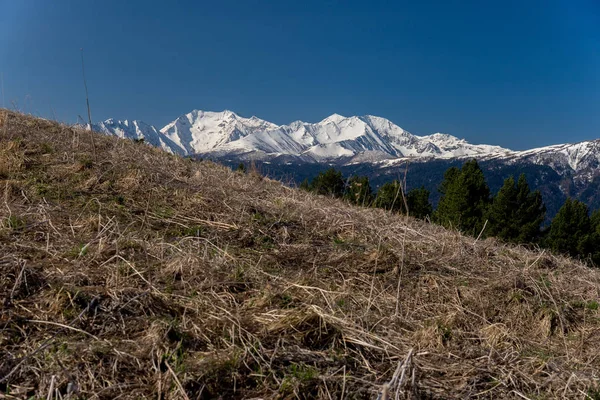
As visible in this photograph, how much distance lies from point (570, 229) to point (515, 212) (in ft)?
18.7

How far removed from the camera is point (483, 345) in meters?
2.96

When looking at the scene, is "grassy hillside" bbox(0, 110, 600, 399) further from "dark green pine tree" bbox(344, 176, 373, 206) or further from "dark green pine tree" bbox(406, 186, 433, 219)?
"dark green pine tree" bbox(406, 186, 433, 219)

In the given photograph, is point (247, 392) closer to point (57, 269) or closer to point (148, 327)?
point (148, 327)

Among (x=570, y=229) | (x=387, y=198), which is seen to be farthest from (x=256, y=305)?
(x=570, y=229)

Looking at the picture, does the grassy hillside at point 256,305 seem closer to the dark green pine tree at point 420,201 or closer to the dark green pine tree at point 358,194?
the dark green pine tree at point 358,194

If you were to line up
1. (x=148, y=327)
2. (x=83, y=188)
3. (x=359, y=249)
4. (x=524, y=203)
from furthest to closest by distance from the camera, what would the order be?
(x=524, y=203), (x=83, y=188), (x=359, y=249), (x=148, y=327)

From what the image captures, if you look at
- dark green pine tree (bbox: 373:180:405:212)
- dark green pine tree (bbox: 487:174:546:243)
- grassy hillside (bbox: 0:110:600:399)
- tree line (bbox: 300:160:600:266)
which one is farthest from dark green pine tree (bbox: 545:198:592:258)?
grassy hillside (bbox: 0:110:600:399)

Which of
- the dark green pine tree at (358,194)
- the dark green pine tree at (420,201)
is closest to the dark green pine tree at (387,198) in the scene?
the dark green pine tree at (358,194)

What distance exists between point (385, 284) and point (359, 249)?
2.26 feet

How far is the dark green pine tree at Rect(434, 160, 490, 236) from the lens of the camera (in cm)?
3692

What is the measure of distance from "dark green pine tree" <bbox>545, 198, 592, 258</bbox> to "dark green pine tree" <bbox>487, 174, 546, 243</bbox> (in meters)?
1.55

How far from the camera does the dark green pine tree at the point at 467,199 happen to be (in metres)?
36.9

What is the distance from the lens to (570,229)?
128 feet

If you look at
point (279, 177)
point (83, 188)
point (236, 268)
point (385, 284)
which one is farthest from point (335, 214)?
point (279, 177)
